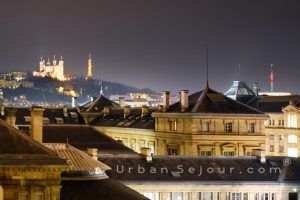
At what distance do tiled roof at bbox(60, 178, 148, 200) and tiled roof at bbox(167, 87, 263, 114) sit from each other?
67.4 m

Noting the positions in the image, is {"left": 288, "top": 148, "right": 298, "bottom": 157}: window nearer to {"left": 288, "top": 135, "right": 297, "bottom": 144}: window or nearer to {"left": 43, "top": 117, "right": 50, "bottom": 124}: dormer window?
{"left": 288, "top": 135, "right": 297, "bottom": 144}: window

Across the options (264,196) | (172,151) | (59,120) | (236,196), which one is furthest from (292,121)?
(236,196)

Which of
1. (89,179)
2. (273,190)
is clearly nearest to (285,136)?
(273,190)

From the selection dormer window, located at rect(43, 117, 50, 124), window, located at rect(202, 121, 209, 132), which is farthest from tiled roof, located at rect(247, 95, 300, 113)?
window, located at rect(202, 121, 209, 132)

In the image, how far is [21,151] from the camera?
52719 millimetres

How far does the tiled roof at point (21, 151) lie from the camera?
2060 inches

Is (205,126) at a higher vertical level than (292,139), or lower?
higher

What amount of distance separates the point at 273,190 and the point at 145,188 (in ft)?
38.0

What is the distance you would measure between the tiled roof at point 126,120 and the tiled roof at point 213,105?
38.9ft

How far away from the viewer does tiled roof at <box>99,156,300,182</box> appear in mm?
97438

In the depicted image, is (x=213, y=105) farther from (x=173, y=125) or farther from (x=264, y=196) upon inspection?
(x=264, y=196)

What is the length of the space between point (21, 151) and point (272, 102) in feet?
425

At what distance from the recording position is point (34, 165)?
52.7 m

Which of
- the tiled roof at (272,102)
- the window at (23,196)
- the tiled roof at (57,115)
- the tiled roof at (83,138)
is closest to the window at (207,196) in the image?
the tiled roof at (83,138)
